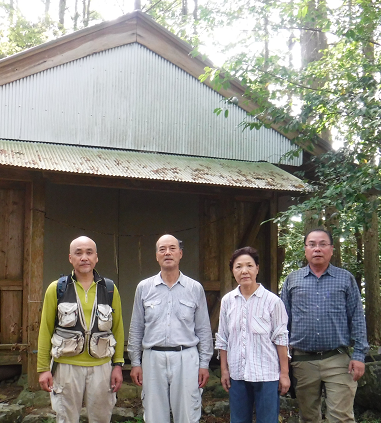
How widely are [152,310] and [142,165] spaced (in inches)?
115

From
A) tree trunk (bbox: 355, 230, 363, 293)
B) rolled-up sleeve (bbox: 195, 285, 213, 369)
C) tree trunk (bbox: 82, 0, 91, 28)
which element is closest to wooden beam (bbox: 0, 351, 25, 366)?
rolled-up sleeve (bbox: 195, 285, 213, 369)

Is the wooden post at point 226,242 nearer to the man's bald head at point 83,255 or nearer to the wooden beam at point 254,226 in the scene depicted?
the wooden beam at point 254,226

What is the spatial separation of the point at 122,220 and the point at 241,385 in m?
4.17

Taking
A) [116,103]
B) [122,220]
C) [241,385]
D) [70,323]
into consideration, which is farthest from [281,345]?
[116,103]

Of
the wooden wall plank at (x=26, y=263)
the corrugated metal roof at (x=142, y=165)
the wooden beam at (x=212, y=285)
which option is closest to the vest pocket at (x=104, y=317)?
the corrugated metal roof at (x=142, y=165)

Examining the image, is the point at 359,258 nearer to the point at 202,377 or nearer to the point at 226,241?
the point at 226,241

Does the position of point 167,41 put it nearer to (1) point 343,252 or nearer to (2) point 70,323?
(2) point 70,323

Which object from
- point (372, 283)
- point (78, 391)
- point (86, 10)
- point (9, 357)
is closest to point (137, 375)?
point (78, 391)

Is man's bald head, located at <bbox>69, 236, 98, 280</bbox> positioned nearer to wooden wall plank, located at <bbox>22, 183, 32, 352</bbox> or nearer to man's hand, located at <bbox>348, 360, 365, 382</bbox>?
man's hand, located at <bbox>348, 360, 365, 382</bbox>

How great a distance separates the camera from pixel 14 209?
21.9 ft

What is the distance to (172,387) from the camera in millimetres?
3598

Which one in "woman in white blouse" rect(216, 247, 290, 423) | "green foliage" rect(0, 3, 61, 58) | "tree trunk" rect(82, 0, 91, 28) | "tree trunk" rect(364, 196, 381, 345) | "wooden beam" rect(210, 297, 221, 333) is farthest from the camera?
"tree trunk" rect(82, 0, 91, 28)

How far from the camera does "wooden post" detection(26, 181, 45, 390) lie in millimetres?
5875

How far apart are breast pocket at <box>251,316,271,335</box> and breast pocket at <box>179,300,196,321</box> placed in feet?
1.61
